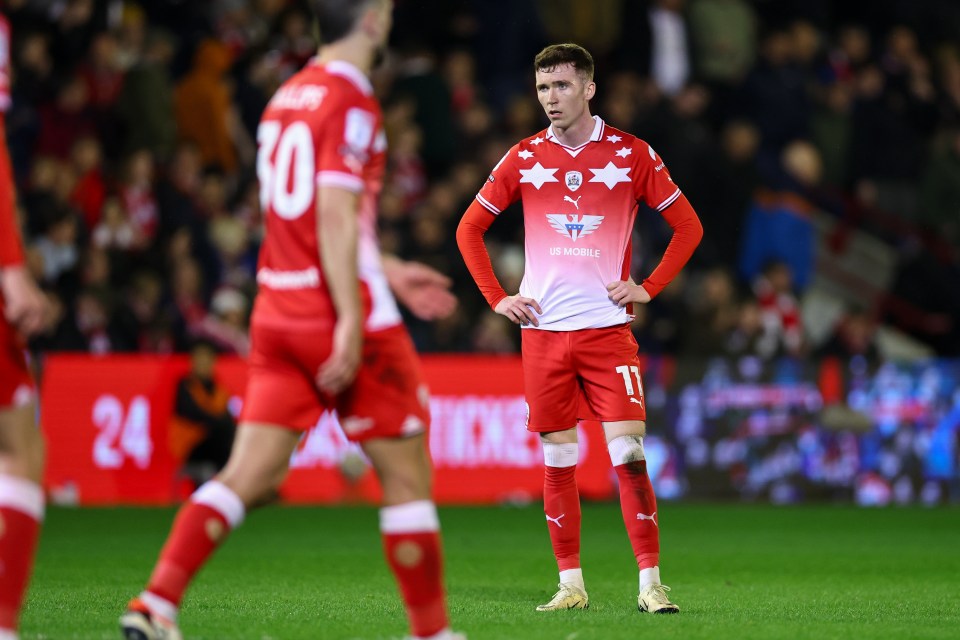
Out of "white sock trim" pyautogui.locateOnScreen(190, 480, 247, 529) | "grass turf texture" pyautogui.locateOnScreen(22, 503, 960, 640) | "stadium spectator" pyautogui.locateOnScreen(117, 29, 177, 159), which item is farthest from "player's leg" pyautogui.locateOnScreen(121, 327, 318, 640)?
"stadium spectator" pyautogui.locateOnScreen(117, 29, 177, 159)

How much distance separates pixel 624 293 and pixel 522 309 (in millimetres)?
544

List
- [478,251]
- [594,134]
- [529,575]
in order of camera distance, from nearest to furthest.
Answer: [594,134] → [478,251] → [529,575]

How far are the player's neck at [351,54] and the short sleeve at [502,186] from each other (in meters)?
2.87

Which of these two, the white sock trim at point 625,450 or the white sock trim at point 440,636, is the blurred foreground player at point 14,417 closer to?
the white sock trim at point 440,636

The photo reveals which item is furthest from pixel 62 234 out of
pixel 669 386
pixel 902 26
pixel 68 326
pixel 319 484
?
pixel 902 26

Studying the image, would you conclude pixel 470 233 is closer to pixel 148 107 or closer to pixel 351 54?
pixel 351 54

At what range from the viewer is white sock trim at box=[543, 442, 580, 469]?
801cm

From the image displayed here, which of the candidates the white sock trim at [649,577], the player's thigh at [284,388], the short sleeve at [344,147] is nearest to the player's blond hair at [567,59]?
the white sock trim at [649,577]

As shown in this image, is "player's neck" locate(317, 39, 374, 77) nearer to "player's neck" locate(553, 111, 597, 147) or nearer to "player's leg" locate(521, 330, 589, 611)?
"player's neck" locate(553, 111, 597, 147)

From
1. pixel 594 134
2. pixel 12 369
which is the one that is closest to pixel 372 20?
pixel 12 369

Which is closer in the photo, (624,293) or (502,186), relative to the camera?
(624,293)

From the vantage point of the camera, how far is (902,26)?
71.9ft

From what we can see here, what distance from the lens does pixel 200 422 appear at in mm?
14883

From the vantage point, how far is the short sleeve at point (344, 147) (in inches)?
203
